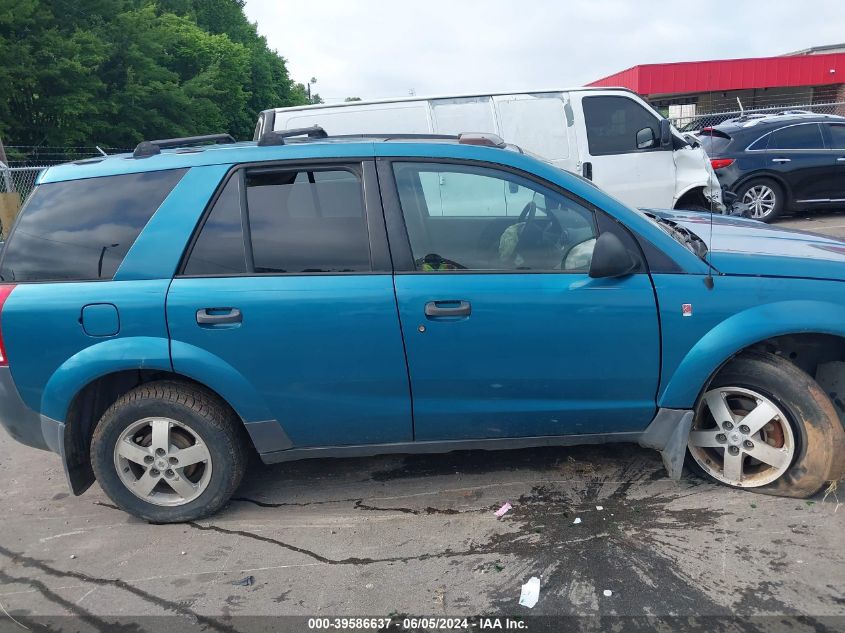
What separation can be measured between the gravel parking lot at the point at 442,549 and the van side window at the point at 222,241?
51.3 inches

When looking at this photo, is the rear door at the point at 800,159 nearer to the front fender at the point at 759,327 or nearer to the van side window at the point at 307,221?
the front fender at the point at 759,327

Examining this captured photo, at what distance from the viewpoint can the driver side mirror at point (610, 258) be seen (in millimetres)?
2863

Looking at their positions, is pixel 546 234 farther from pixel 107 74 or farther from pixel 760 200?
pixel 107 74

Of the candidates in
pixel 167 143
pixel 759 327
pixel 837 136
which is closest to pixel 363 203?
pixel 167 143

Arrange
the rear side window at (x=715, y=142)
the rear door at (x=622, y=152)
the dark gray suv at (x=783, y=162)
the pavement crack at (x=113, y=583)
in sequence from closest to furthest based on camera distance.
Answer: the pavement crack at (x=113, y=583) → the rear door at (x=622, y=152) → the dark gray suv at (x=783, y=162) → the rear side window at (x=715, y=142)

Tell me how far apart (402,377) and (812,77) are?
118 feet

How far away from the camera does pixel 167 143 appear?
3.79 metres

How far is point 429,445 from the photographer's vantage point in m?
3.19

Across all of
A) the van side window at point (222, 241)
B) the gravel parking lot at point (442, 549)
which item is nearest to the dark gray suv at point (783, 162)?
the gravel parking lot at point (442, 549)

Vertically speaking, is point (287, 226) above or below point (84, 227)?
below

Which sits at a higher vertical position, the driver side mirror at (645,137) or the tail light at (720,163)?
the driver side mirror at (645,137)

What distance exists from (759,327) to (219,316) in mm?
2464

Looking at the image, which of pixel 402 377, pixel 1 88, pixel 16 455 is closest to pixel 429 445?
pixel 402 377

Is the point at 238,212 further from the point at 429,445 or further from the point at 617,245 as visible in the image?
the point at 617,245
